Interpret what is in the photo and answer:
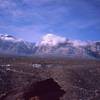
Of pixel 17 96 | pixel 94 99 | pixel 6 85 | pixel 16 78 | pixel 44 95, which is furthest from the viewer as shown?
pixel 16 78

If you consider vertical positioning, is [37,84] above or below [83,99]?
above

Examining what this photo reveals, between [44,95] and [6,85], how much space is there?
20.4 meters

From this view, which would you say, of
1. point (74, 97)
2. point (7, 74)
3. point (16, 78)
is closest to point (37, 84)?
point (74, 97)

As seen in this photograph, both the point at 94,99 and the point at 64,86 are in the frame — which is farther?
the point at 64,86

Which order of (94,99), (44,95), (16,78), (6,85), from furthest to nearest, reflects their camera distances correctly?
1. (16,78)
2. (6,85)
3. (94,99)
4. (44,95)

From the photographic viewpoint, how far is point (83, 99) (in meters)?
36.3

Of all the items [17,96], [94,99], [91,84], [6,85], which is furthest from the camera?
[91,84]

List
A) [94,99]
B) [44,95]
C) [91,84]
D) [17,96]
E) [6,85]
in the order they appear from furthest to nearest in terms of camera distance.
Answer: [91,84], [6,85], [94,99], [44,95], [17,96]

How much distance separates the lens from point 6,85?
40.0m

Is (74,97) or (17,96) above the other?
(17,96)

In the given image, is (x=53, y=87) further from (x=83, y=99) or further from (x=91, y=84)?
(x=91, y=84)

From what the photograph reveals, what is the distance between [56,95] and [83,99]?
16321mm

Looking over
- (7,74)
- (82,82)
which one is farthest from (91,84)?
(7,74)

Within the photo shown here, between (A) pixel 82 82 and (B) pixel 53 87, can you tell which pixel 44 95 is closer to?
(B) pixel 53 87
